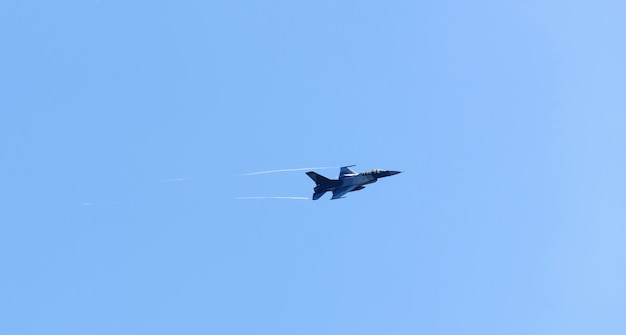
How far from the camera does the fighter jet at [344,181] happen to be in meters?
172

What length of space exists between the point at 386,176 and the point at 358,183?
5184 mm

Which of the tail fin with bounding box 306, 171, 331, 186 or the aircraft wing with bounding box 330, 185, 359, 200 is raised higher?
the tail fin with bounding box 306, 171, 331, 186

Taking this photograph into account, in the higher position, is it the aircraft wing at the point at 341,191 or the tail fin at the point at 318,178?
the tail fin at the point at 318,178

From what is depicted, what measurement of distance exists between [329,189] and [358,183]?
530cm

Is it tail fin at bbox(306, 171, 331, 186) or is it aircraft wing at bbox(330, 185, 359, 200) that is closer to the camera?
tail fin at bbox(306, 171, 331, 186)

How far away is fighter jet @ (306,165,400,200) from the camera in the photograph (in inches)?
6767

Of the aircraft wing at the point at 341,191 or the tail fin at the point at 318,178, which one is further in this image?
the aircraft wing at the point at 341,191

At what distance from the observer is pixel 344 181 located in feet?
564

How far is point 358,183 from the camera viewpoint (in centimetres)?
17212

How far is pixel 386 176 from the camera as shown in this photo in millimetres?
172375

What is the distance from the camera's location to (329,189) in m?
172

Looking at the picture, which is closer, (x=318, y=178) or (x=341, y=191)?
(x=318, y=178)

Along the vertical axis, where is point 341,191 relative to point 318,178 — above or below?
below
